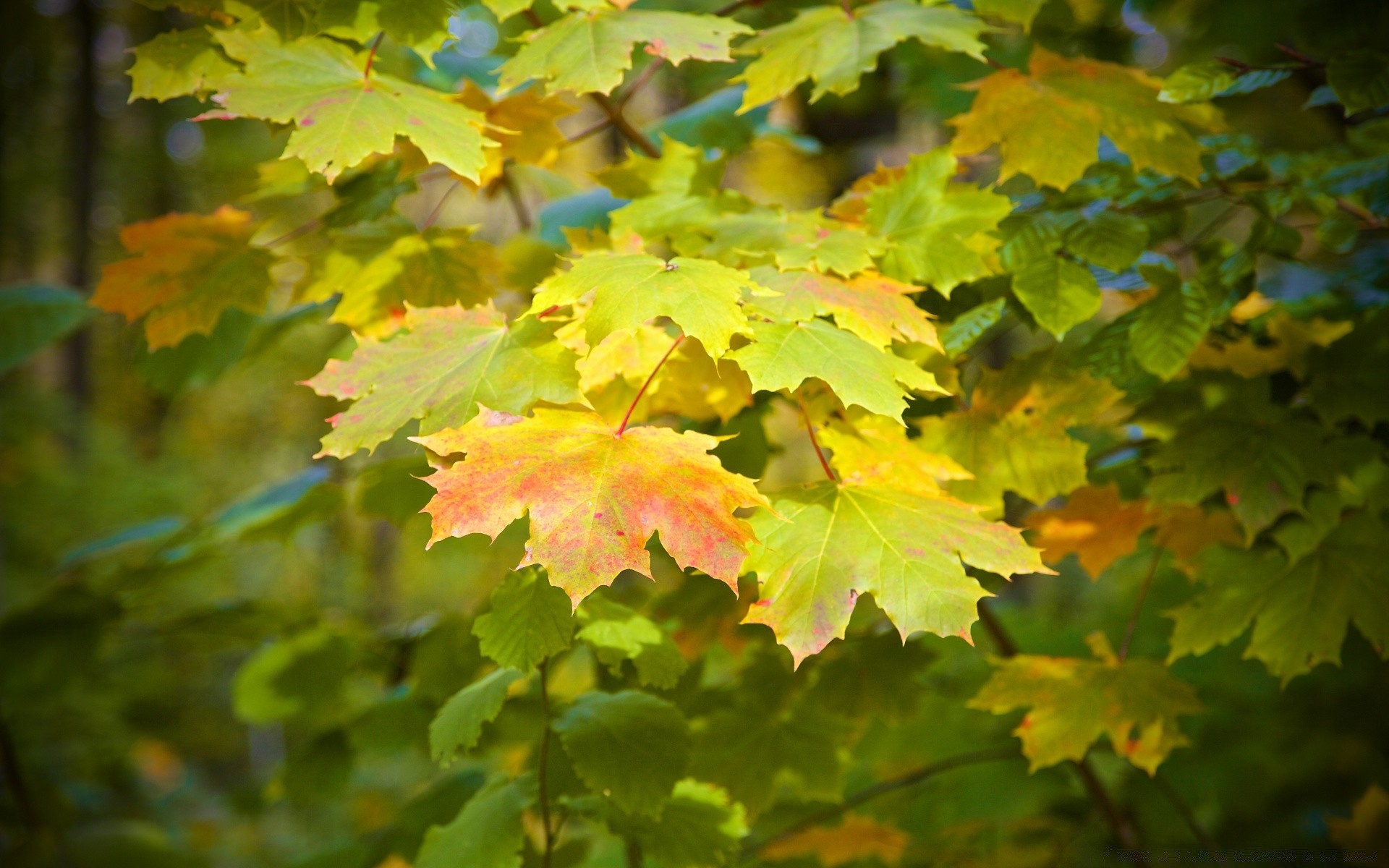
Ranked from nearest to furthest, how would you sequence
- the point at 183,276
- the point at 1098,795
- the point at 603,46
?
the point at 603,46
the point at 183,276
the point at 1098,795

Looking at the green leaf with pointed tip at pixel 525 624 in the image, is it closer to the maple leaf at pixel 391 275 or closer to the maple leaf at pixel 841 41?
the maple leaf at pixel 391 275

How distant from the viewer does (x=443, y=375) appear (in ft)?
3.60

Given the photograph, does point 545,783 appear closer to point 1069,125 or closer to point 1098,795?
point 1098,795

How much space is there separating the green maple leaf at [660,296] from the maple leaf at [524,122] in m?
0.58

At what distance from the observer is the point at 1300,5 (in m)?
1.94

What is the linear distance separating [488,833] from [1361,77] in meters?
1.62

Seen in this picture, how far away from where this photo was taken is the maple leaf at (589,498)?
91 centimetres

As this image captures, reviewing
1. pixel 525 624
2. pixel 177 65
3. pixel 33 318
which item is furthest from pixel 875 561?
pixel 33 318

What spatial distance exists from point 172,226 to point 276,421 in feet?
48.5

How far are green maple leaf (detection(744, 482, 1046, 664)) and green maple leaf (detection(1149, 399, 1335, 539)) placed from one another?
19.8 inches

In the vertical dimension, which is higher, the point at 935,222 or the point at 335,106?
the point at 335,106

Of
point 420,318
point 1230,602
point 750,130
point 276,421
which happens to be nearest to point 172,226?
point 420,318

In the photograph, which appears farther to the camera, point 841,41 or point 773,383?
point 841,41

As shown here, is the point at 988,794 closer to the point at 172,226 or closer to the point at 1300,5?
the point at 1300,5
